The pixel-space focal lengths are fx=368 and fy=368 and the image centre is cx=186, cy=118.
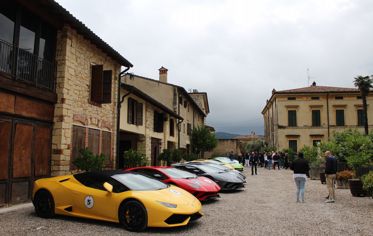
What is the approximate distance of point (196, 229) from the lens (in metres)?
7.06

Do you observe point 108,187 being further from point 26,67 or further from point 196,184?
point 26,67

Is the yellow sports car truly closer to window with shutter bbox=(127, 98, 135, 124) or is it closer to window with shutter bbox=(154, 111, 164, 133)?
window with shutter bbox=(127, 98, 135, 124)

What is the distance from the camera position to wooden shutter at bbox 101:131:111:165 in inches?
561

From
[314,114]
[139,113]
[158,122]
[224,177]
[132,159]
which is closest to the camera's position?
[224,177]

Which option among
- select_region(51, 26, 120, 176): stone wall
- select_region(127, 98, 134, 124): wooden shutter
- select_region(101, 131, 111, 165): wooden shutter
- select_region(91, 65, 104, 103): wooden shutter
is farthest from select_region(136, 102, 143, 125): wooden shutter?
select_region(91, 65, 104, 103): wooden shutter

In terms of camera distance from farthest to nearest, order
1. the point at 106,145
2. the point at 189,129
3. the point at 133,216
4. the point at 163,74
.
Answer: the point at 189,129 < the point at 163,74 < the point at 106,145 < the point at 133,216

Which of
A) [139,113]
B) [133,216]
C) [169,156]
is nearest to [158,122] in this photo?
[169,156]

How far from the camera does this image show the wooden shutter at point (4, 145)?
9.27m

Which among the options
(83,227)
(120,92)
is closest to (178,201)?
(83,227)

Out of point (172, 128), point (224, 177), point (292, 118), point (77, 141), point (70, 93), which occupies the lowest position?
point (224, 177)

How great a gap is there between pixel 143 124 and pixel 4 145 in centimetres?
1174

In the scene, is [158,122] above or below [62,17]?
below

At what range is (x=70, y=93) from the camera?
11.9m

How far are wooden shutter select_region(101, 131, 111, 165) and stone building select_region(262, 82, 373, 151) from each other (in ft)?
107
